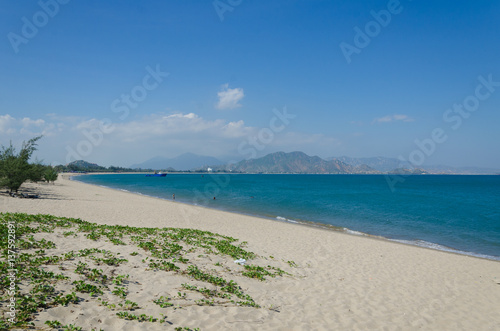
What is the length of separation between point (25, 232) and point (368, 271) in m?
14.1

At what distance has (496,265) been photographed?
1521cm

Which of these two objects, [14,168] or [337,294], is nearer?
[337,294]

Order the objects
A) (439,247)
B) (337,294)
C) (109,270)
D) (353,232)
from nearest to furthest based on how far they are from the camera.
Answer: (109,270) → (337,294) → (439,247) → (353,232)

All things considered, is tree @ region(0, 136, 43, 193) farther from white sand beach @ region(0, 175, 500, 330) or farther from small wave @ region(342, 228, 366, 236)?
small wave @ region(342, 228, 366, 236)

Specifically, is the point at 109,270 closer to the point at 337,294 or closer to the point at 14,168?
the point at 337,294

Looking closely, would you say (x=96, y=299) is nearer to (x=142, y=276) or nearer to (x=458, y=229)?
Answer: (x=142, y=276)

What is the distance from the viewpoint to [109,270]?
7652mm

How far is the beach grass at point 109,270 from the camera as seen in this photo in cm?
564

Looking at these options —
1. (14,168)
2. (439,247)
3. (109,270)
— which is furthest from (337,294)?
(14,168)

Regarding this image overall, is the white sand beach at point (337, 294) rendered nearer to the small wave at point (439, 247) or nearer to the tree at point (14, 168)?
the small wave at point (439, 247)

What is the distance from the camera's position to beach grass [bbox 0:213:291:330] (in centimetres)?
564

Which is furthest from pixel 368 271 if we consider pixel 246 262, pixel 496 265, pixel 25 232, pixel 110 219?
pixel 110 219

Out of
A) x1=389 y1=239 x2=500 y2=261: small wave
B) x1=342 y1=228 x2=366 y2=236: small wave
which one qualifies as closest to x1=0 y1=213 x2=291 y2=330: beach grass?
x1=342 y1=228 x2=366 y2=236: small wave

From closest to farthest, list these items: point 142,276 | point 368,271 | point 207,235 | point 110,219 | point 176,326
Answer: point 176,326 < point 142,276 < point 368,271 < point 207,235 < point 110,219
